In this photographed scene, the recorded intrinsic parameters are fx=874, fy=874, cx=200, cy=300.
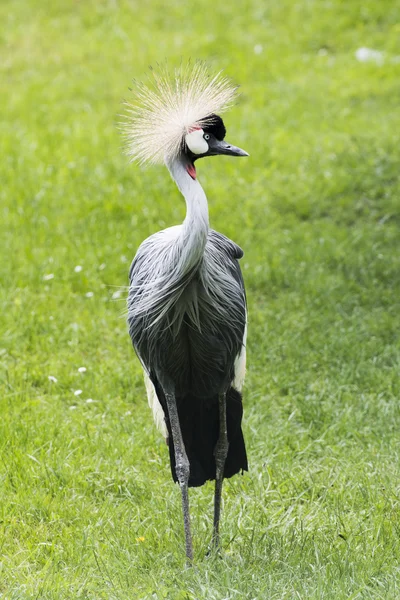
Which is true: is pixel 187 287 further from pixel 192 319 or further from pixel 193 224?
pixel 193 224

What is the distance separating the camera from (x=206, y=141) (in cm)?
381

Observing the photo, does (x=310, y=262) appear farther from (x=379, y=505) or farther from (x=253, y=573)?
(x=253, y=573)

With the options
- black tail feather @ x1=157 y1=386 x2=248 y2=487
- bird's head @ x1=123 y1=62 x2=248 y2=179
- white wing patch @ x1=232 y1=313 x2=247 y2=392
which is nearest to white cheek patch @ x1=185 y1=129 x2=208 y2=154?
bird's head @ x1=123 y1=62 x2=248 y2=179

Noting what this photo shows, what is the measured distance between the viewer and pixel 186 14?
1281 cm

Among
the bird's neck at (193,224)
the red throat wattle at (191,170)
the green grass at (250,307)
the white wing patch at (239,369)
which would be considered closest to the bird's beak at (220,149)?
the red throat wattle at (191,170)

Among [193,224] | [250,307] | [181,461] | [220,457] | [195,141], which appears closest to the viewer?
[193,224]

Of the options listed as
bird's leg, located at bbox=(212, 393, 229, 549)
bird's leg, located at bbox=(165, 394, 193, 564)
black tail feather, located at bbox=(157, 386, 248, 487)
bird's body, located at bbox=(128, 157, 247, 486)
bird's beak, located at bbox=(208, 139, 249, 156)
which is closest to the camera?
bird's body, located at bbox=(128, 157, 247, 486)

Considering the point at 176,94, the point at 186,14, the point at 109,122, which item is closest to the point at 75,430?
the point at 176,94

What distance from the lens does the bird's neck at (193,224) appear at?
356cm

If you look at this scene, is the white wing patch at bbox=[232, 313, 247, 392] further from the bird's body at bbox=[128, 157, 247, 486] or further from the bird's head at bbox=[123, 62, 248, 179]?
the bird's head at bbox=[123, 62, 248, 179]

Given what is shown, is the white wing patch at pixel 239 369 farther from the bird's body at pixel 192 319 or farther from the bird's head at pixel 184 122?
the bird's head at pixel 184 122

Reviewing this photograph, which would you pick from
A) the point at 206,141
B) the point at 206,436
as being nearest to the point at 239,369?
the point at 206,436

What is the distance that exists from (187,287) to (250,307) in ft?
10.6

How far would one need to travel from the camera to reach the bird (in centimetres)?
376
